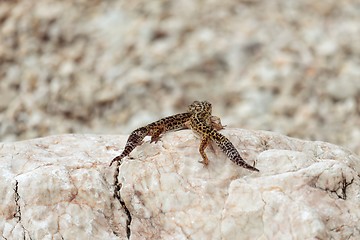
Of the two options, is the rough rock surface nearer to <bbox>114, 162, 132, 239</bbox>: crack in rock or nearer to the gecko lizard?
<bbox>114, 162, 132, 239</bbox>: crack in rock

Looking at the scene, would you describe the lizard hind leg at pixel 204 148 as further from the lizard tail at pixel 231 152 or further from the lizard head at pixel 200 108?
the lizard head at pixel 200 108

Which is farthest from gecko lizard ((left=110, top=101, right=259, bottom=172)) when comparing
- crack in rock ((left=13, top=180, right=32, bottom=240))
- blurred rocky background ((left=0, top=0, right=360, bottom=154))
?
blurred rocky background ((left=0, top=0, right=360, bottom=154))

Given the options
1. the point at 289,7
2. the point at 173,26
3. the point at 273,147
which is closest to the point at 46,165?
the point at 273,147

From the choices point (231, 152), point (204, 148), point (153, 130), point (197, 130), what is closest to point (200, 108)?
point (197, 130)

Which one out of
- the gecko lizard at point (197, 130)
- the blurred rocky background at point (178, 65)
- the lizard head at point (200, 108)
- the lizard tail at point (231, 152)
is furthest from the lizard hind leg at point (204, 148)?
the blurred rocky background at point (178, 65)

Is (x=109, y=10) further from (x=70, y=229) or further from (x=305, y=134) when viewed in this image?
(x=70, y=229)
